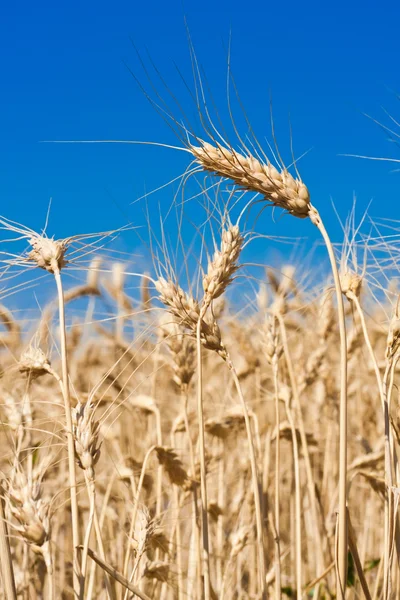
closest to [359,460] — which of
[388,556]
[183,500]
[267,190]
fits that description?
[183,500]

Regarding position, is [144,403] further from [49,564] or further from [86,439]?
[49,564]

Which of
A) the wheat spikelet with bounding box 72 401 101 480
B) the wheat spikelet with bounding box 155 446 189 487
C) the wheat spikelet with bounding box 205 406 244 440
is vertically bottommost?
the wheat spikelet with bounding box 72 401 101 480

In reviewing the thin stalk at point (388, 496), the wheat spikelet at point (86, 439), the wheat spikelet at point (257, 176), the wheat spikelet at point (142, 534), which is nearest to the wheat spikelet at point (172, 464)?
the wheat spikelet at point (142, 534)

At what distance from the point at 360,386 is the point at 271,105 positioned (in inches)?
95.5

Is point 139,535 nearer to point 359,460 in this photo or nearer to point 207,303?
point 207,303

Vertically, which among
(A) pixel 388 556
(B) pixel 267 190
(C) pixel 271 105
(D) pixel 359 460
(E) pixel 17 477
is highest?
(C) pixel 271 105

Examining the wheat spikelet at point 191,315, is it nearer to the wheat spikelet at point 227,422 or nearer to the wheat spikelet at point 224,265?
the wheat spikelet at point 224,265

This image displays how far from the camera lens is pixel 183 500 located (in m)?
2.36

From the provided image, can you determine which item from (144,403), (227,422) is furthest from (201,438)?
(144,403)

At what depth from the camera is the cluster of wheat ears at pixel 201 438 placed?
1.29 metres

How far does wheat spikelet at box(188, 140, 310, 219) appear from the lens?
127 cm

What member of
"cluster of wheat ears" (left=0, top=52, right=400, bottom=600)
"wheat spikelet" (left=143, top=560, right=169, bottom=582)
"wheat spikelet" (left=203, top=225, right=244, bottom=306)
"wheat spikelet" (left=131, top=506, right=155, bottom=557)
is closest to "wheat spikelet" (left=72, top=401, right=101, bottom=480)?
"cluster of wheat ears" (left=0, top=52, right=400, bottom=600)

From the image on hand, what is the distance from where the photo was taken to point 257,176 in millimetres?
1332

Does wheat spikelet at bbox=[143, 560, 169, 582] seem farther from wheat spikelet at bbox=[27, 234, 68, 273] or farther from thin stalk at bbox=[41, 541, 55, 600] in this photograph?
wheat spikelet at bbox=[27, 234, 68, 273]
